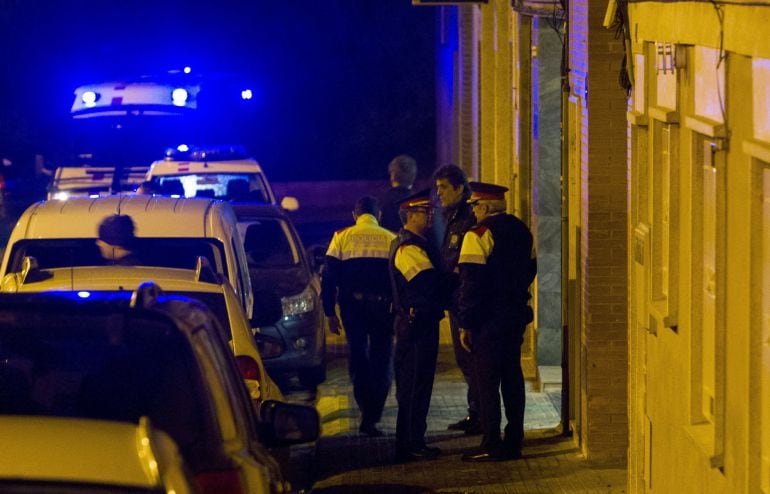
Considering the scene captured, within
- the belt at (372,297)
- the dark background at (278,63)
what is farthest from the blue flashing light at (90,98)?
the dark background at (278,63)

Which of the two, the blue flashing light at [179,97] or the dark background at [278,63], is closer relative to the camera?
the blue flashing light at [179,97]

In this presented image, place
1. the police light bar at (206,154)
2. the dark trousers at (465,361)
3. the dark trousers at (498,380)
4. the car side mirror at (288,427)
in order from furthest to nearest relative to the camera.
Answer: the police light bar at (206,154) → the dark trousers at (465,361) → the dark trousers at (498,380) → the car side mirror at (288,427)

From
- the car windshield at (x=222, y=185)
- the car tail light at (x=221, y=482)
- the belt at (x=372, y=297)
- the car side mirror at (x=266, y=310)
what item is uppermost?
the car tail light at (x=221, y=482)

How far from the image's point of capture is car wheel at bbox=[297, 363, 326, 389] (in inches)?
481

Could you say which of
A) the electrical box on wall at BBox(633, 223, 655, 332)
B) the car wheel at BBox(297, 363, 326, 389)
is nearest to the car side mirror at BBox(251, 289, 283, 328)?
the electrical box on wall at BBox(633, 223, 655, 332)

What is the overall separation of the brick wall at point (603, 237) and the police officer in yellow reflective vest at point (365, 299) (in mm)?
1624

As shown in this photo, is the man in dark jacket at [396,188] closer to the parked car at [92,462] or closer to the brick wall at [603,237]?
the brick wall at [603,237]

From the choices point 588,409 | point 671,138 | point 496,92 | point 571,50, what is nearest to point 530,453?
point 588,409

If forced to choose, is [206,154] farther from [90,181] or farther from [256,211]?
[256,211]

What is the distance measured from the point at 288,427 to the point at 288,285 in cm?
693

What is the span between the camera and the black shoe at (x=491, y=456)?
32.0 ft

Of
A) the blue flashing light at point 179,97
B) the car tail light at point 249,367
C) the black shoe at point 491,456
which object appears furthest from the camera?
the blue flashing light at point 179,97

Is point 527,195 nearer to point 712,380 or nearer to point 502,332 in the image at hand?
point 502,332

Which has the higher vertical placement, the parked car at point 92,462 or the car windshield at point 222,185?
the parked car at point 92,462
